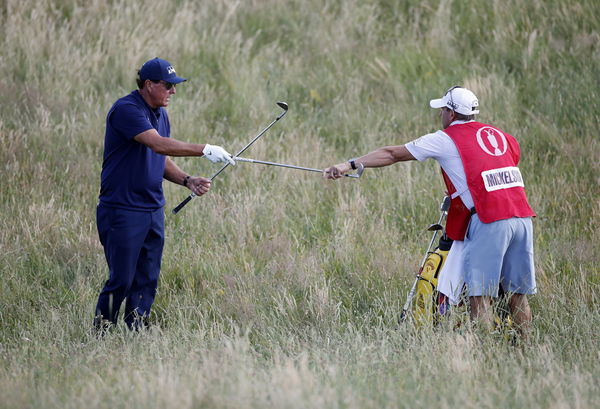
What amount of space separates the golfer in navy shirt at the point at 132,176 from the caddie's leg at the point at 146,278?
2 cm

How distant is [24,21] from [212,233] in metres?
5.99

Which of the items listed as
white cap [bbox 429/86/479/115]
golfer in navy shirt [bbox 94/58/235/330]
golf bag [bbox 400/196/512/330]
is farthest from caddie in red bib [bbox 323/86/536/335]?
golfer in navy shirt [bbox 94/58/235/330]

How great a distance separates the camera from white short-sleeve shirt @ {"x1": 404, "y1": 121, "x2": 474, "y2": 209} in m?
6.61

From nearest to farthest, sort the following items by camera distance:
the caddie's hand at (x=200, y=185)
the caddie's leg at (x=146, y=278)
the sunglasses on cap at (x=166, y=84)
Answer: the sunglasses on cap at (x=166, y=84), the caddie's leg at (x=146, y=278), the caddie's hand at (x=200, y=185)

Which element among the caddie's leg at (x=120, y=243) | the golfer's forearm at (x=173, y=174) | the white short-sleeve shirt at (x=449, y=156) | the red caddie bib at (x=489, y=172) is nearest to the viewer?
the red caddie bib at (x=489, y=172)

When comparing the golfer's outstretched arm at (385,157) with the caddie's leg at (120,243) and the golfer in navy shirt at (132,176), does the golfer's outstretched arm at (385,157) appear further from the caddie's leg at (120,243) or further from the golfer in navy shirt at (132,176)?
the caddie's leg at (120,243)

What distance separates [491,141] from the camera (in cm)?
659

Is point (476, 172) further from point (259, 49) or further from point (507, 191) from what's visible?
point (259, 49)

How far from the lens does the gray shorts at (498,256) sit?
6.50 m

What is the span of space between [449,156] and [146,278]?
9.50 feet

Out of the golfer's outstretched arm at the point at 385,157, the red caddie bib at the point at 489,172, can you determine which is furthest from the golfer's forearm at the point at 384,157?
the red caddie bib at the point at 489,172

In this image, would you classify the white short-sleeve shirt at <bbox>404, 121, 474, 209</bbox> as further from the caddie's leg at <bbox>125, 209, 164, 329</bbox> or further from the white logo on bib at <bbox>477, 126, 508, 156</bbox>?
the caddie's leg at <bbox>125, 209, 164, 329</bbox>

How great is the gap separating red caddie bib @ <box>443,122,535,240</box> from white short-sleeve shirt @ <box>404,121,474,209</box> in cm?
6

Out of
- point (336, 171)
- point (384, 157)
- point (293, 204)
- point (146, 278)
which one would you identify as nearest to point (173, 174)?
point (146, 278)
